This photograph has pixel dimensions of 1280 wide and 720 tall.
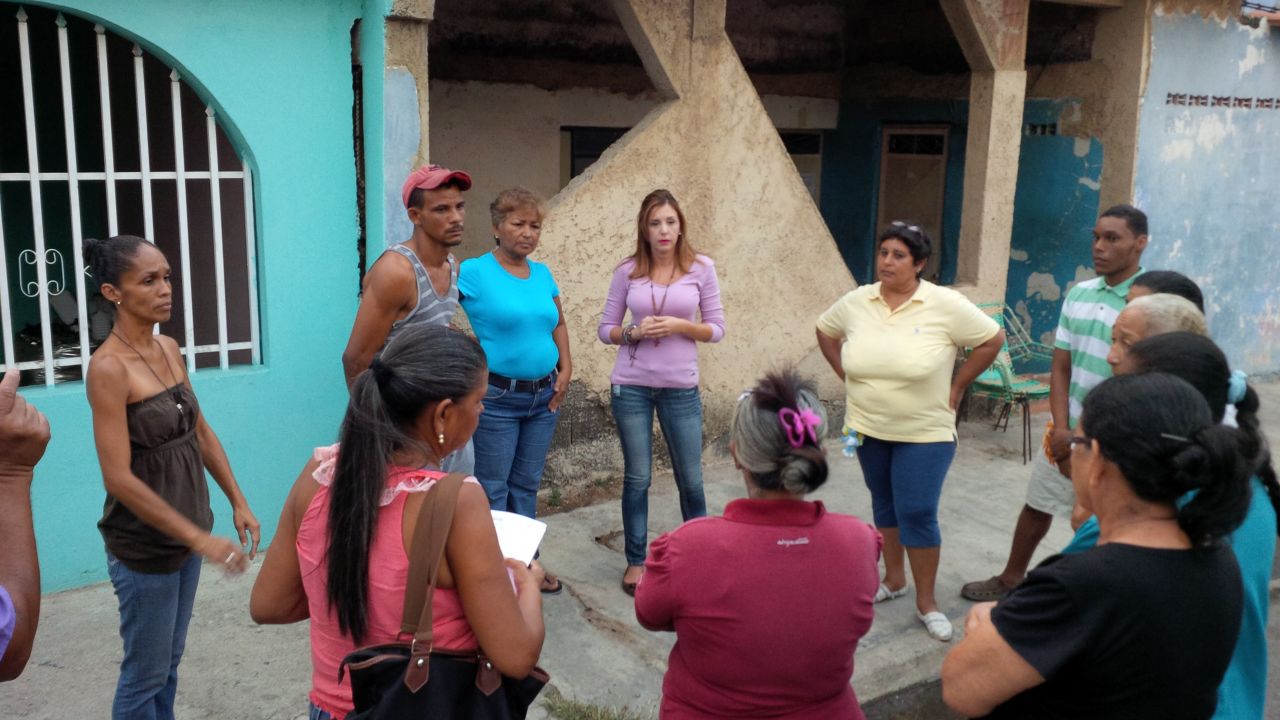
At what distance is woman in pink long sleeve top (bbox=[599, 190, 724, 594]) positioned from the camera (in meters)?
4.47

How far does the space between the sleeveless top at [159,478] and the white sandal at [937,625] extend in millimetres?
2838

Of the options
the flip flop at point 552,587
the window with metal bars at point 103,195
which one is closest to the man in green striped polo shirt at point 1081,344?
the flip flop at point 552,587

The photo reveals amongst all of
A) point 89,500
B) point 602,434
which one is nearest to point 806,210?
point 602,434

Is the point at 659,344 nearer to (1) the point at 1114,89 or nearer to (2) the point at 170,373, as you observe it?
(2) the point at 170,373

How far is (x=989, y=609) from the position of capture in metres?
2.07

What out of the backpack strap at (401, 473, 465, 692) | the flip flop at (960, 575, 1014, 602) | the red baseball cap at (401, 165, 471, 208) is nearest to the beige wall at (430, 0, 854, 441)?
the red baseball cap at (401, 165, 471, 208)

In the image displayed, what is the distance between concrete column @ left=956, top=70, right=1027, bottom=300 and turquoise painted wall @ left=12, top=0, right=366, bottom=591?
4.31m

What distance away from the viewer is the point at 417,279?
149 inches

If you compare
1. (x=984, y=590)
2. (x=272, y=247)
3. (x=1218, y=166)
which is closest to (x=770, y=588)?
(x=984, y=590)

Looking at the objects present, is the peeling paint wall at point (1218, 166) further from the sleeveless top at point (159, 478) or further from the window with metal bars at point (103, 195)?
the sleeveless top at point (159, 478)

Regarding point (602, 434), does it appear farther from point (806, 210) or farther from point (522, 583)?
point (522, 583)

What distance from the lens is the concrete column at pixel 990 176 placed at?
7.21 m

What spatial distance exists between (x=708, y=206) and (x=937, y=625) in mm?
2798

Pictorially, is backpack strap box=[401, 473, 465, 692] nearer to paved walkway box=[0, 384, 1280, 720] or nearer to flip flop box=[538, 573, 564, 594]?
paved walkway box=[0, 384, 1280, 720]
